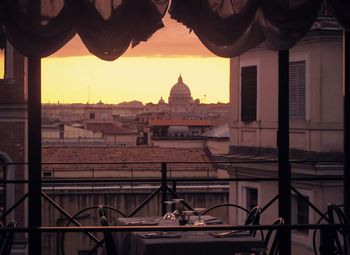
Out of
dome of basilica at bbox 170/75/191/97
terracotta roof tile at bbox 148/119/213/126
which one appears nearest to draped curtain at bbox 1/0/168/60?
terracotta roof tile at bbox 148/119/213/126

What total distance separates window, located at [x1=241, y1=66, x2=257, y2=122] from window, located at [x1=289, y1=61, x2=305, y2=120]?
1.61 m

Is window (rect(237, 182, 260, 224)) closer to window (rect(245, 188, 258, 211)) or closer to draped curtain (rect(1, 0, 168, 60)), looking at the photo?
window (rect(245, 188, 258, 211))

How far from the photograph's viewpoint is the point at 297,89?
2077cm

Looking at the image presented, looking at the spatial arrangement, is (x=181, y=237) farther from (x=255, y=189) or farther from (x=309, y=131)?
(x=255, y=189)

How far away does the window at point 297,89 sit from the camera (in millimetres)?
20484

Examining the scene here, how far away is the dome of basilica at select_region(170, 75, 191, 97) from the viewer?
493 feet

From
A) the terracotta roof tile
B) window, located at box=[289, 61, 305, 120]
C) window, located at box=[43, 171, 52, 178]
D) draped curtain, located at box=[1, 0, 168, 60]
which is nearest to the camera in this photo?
draped curtain, located at box=[1, 0, 168, 60]

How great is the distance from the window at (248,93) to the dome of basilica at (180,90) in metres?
126

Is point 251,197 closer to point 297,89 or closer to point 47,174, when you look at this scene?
point 297,89

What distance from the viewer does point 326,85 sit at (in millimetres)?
19812

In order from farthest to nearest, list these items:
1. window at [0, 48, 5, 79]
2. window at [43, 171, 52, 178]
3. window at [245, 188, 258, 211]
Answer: window at [43, 171, 52, 178] < window at [0, 48, 5, 79] < window at [245, 188, 258, 211]

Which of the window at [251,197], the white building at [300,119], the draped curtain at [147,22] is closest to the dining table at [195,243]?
the draped curtain at [147,22]

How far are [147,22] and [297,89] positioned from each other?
16.5 meters

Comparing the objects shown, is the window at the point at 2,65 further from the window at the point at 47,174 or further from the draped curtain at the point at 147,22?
the draped curtain at the point at 147,22
